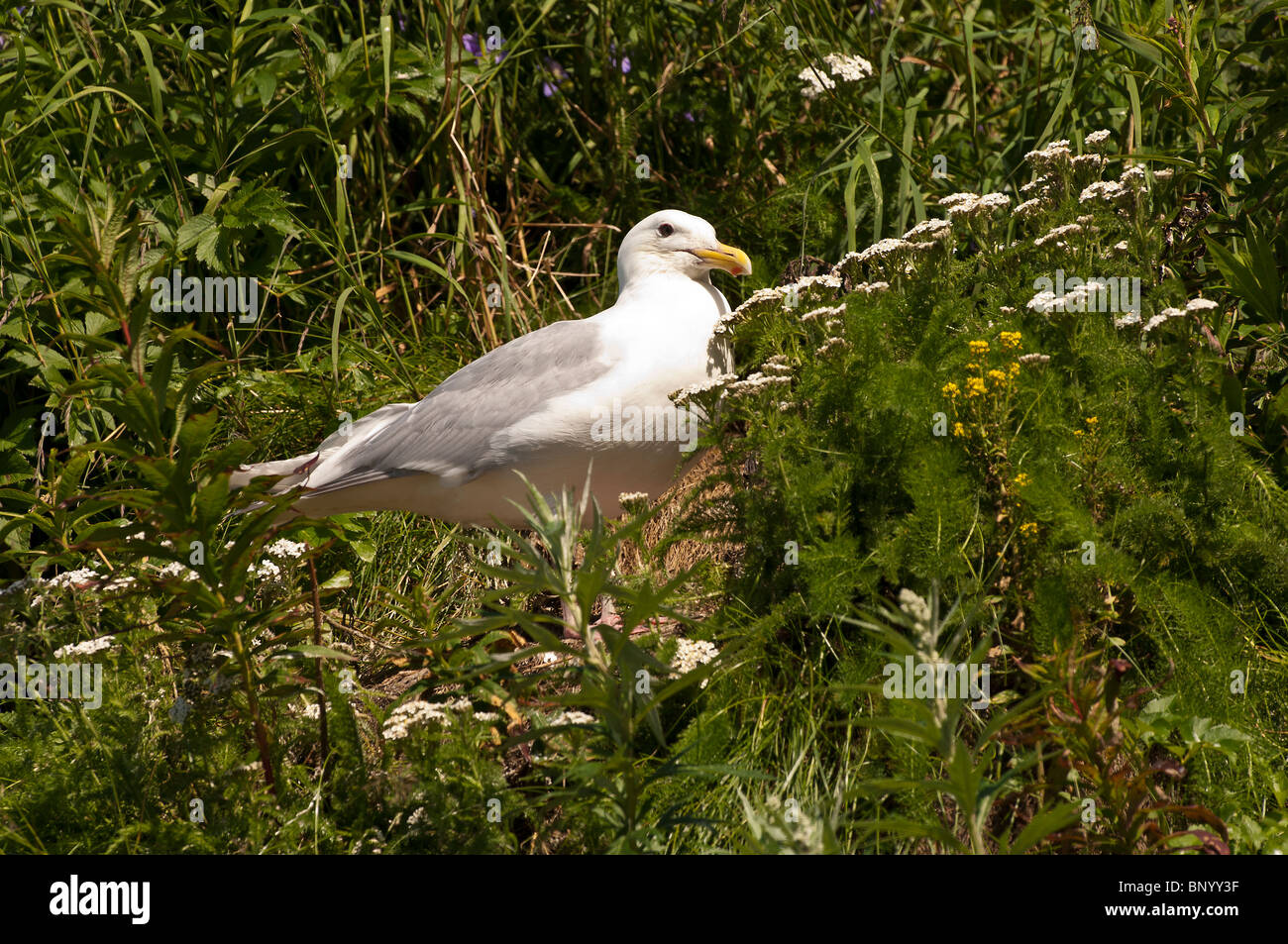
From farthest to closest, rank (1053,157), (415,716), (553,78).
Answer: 1. (553,78)
2. (1053,157)
3. (415,716)

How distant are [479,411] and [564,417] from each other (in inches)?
12.6

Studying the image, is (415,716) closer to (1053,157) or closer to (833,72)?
(1053,157)

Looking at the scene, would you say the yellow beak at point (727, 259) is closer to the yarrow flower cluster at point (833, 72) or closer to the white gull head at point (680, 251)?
the white gull head at point (680, 251)

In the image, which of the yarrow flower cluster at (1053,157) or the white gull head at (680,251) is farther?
the white gull head at (680,251)

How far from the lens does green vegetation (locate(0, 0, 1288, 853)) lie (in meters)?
2.40

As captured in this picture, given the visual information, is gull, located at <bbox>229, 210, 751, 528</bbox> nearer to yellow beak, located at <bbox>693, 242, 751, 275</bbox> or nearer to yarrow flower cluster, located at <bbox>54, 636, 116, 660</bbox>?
yellow beak, located at <bbox>693, 242, 751, 275</bbox>

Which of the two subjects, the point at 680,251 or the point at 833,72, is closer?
the point at 680,251

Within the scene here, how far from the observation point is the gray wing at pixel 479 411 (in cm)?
368

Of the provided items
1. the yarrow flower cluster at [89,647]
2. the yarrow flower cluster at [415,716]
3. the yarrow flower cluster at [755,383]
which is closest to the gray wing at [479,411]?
the yarrow flower cluster at [755,383]

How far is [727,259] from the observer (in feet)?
12.9

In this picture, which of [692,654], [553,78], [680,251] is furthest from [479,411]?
[553,78]

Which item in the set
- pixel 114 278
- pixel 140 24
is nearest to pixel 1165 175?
pixel 114 278

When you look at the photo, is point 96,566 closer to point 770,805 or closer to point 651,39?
point 770,805

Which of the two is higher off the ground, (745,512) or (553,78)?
(553,78)
